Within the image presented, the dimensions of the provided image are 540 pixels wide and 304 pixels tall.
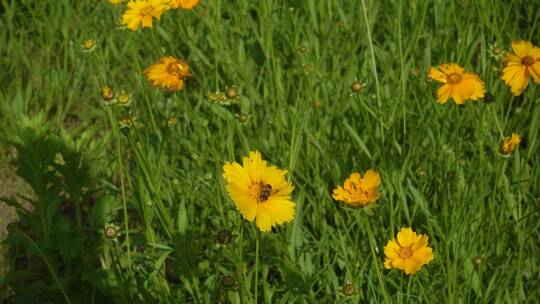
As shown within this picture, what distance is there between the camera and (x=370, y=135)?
5.75ft

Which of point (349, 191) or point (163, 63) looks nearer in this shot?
point (349, 191)

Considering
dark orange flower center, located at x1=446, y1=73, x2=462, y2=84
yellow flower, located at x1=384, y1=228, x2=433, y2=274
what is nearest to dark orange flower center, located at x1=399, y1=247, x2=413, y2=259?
yellow flower, located at x1=384, y1=228, x2=433, y2=274

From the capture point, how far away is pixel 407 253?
4.11 feet

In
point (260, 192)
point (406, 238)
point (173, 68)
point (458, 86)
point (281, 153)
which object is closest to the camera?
point (260, 192)

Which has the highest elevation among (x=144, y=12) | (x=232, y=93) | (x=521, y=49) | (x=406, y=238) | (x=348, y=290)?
(x=144, y=12)

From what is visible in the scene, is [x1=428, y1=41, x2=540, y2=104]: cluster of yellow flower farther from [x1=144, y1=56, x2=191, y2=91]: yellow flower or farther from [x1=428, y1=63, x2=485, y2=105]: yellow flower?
[x1=144, y1=56, x2=191, y2=91]: yellow flower

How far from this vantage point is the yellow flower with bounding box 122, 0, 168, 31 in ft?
5.48

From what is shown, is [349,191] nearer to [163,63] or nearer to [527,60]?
[527,60]

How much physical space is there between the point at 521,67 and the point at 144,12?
37.3 inches

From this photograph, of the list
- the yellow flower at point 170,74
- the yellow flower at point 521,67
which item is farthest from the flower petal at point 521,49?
the yellow flower at point 170,74

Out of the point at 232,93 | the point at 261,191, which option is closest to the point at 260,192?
the point at 261,191

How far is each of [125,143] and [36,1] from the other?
76 centimetres

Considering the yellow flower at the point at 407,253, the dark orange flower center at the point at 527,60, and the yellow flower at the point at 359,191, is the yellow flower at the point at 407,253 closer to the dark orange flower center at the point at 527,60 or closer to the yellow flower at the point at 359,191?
the yellow flower at the point at 359,191

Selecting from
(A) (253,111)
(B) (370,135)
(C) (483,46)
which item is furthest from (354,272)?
(C) (483,46)
